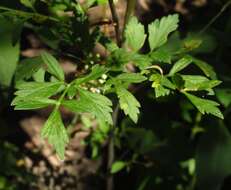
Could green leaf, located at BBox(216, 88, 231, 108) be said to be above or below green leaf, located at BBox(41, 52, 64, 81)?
below

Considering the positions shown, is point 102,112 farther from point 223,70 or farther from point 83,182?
point 83,182

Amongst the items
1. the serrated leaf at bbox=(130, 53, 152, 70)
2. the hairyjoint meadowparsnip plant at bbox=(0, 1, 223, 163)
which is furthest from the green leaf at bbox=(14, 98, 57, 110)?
the serrated leaf at bbox=(130, 53, 152, 70)

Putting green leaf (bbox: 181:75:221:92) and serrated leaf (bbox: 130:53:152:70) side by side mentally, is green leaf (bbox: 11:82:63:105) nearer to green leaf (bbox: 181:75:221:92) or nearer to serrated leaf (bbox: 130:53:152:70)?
serrated leaf (bbox: 130:53:152:70)

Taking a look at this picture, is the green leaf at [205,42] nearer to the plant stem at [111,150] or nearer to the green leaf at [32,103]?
the plant stem at [111,150]

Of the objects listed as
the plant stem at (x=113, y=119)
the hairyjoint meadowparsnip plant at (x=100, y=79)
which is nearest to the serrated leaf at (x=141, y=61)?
the hairyjoint meadowparsnip plant at (x=100, y=79)

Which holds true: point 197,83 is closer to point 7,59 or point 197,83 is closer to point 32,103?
point 32,103

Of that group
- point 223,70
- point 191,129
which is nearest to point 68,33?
point 223,70
